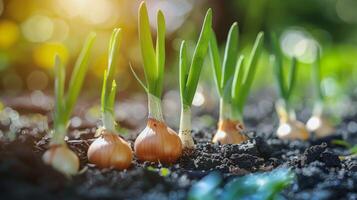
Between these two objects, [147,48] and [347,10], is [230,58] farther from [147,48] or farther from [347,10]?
[347,10]

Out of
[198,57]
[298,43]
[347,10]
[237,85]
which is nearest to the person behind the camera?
[198,57]

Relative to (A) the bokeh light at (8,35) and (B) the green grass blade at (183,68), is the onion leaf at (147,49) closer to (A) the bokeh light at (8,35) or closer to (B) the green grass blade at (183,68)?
(B) the green grass blade at (183,68)

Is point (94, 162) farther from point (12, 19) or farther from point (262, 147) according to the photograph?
point (12, 19)

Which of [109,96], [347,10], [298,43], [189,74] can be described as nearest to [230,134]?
[189,74]

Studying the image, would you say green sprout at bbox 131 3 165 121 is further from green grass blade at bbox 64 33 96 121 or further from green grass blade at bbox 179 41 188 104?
green grass blade at bbox 64 33 96 121

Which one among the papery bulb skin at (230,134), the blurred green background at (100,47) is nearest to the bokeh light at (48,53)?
the blurred green background at (100,47)

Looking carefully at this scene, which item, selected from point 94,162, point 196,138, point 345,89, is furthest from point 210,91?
point 94,162
